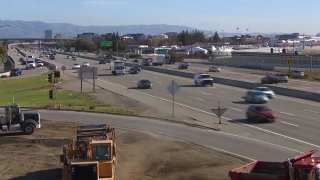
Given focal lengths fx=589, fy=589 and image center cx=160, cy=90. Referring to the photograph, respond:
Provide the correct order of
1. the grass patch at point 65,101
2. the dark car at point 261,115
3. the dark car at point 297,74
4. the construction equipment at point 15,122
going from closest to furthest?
the construction equipment at point 15,122
the dark car at point 261,115
the grass patch at point 65,101
the dark car at point 297,74

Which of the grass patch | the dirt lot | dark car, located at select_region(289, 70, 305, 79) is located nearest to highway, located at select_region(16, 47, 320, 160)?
the dirt lot

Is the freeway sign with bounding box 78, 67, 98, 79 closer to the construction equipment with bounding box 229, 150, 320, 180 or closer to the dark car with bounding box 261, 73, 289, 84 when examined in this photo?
the dark car with bounding box 261, 73, 289, 84

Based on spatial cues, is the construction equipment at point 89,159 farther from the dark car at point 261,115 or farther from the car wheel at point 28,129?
the dark car at point 261,115

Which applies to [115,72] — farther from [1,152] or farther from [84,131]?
[84,131]

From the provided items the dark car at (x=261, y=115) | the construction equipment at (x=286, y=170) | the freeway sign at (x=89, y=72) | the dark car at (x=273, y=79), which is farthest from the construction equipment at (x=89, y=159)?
the dark car at (x=273, y=79)

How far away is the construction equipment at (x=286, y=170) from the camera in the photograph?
48.5ft

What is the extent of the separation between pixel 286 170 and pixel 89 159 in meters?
7.82

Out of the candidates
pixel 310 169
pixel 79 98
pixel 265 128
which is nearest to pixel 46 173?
pixel 310 169

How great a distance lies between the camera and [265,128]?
3644cm

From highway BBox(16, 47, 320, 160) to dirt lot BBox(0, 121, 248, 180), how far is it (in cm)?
201

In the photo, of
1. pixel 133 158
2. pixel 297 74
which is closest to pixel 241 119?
pixel 133 158

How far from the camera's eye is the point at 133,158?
27859 mm

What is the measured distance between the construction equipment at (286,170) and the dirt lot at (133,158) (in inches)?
227

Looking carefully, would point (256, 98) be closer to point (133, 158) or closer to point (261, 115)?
point (261, 115)
